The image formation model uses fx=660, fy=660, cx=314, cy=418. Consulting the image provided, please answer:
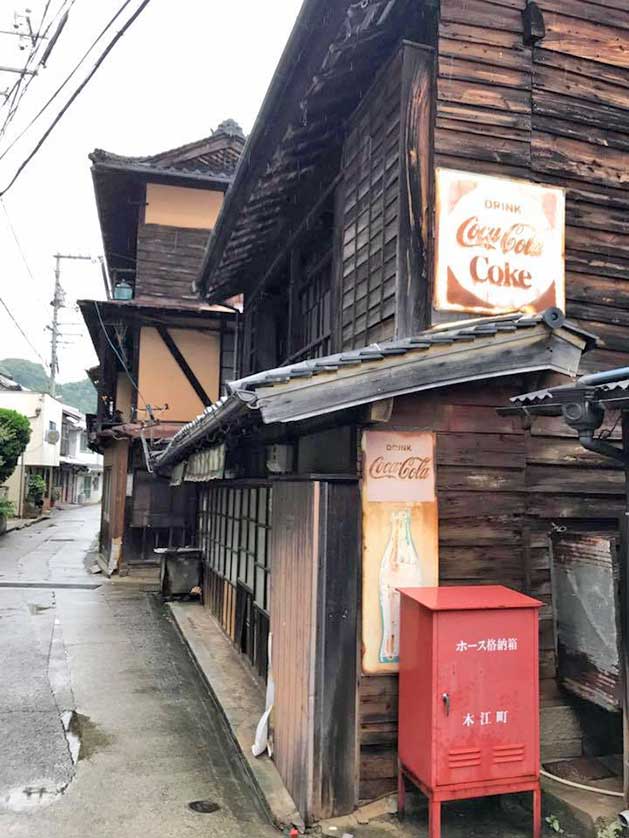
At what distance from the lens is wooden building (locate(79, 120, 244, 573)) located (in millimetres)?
17391

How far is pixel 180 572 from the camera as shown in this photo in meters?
13.5

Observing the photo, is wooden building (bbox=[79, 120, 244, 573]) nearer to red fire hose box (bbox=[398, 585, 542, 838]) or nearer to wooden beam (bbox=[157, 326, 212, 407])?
wooden beam (bbox=[157, 326, 212, 407])

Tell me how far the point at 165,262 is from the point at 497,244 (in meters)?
14.1

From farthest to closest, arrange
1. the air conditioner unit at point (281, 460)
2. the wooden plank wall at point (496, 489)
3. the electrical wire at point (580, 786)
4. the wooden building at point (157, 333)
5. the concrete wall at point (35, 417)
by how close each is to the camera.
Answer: the concrete wall at point (35, 417) < the wooden building at point (157, 333) < the air conditioner unit at point (281, 460) < the wooden plank wall at point (496, 489) < the electrical wire at point (580, 786)

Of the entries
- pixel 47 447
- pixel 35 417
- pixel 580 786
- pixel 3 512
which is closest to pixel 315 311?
pixel 580 786

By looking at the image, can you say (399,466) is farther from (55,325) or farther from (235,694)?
(55,325)

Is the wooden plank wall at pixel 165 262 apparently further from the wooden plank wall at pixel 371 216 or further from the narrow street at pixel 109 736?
the wooden plank wall at pixel 371 216

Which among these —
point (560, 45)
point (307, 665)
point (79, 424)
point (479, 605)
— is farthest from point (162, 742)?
point (79, 424)

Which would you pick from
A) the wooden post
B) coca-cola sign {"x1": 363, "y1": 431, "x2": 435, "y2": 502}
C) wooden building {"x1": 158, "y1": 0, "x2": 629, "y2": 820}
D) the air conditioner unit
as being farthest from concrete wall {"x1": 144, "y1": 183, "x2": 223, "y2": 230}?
the wooden post

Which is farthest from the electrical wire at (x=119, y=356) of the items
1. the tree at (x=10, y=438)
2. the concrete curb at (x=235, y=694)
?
the tree at (x=10, y=438)

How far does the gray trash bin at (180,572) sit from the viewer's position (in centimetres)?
1341

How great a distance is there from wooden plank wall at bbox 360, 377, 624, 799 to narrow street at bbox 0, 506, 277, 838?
247 centimetres

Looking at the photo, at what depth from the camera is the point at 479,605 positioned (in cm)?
429

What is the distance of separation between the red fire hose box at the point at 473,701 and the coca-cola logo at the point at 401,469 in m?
0.95
